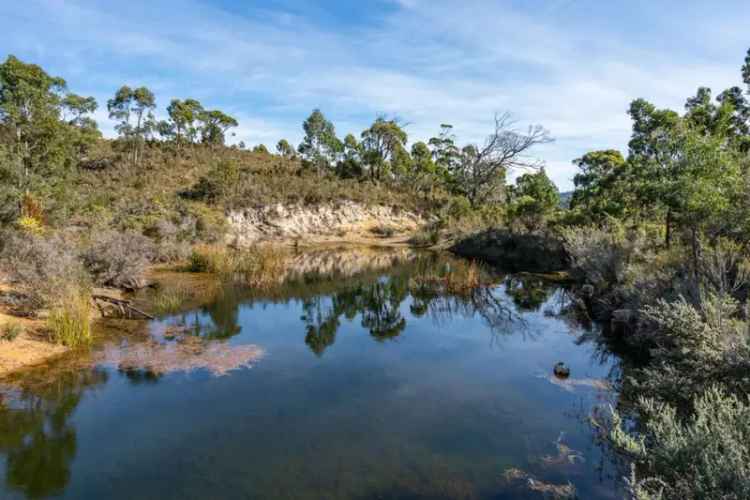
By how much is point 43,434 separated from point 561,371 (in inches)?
358

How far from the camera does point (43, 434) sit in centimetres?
668

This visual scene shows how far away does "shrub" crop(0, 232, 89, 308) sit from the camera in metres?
10.6

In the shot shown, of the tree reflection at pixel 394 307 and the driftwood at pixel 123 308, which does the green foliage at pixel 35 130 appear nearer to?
the driftwood at pixel 123 308

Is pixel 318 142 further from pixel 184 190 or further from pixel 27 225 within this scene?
pixel 27 225

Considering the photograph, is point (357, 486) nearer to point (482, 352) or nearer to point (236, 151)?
point (482, 352)

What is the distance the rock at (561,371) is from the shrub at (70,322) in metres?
10.2

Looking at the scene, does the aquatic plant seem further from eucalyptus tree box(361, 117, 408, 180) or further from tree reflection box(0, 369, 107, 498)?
eucalyptus tree box(361, 117, 408, 180)

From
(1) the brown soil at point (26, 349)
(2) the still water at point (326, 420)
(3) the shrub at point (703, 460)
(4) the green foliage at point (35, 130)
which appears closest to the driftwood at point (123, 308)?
(2) the still water at point (326, 420)

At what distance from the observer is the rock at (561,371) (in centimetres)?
916

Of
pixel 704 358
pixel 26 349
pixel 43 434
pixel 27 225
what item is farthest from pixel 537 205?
pixel 43 434

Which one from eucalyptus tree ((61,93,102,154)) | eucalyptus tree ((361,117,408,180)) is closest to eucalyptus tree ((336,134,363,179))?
eucalyptus tree ((361,117,408,180))

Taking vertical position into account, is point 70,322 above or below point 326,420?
above

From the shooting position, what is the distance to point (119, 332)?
11.1m

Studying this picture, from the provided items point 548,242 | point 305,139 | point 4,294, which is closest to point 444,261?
point 548,242
